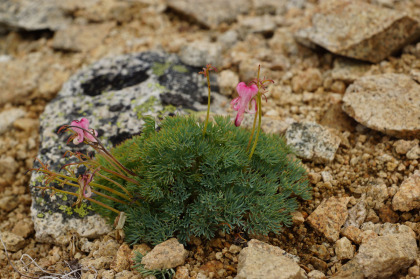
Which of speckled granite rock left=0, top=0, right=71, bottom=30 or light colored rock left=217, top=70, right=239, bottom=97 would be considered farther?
speckled granite rock left=0, top=0, right=71, bottom=30

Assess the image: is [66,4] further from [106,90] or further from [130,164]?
[130,164]

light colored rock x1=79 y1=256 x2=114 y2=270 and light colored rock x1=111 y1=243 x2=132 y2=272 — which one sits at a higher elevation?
light colored rock x1=111 y1=243 x2=132 y2=272

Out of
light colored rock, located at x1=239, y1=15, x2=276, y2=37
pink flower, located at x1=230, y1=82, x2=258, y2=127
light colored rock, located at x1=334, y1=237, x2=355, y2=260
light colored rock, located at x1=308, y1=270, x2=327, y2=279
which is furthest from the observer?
light colored rock, located at x1=239, y1=15, x2=276, y2=37

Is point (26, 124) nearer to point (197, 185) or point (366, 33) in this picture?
point (197, 185)

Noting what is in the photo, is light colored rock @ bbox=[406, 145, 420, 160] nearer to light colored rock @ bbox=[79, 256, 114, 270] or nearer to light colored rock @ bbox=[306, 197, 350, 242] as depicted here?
light colored rock @ bbox=[306, 197, 350, 242]

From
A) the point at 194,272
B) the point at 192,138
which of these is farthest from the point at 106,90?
the point at 194,272

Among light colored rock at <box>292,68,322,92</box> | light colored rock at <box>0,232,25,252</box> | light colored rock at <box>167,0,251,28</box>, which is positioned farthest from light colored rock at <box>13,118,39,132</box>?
light colored rock at <box>292,68,322,92</box>

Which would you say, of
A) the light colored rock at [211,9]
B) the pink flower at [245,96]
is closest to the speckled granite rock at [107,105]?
the light colored rock at [211,9]
